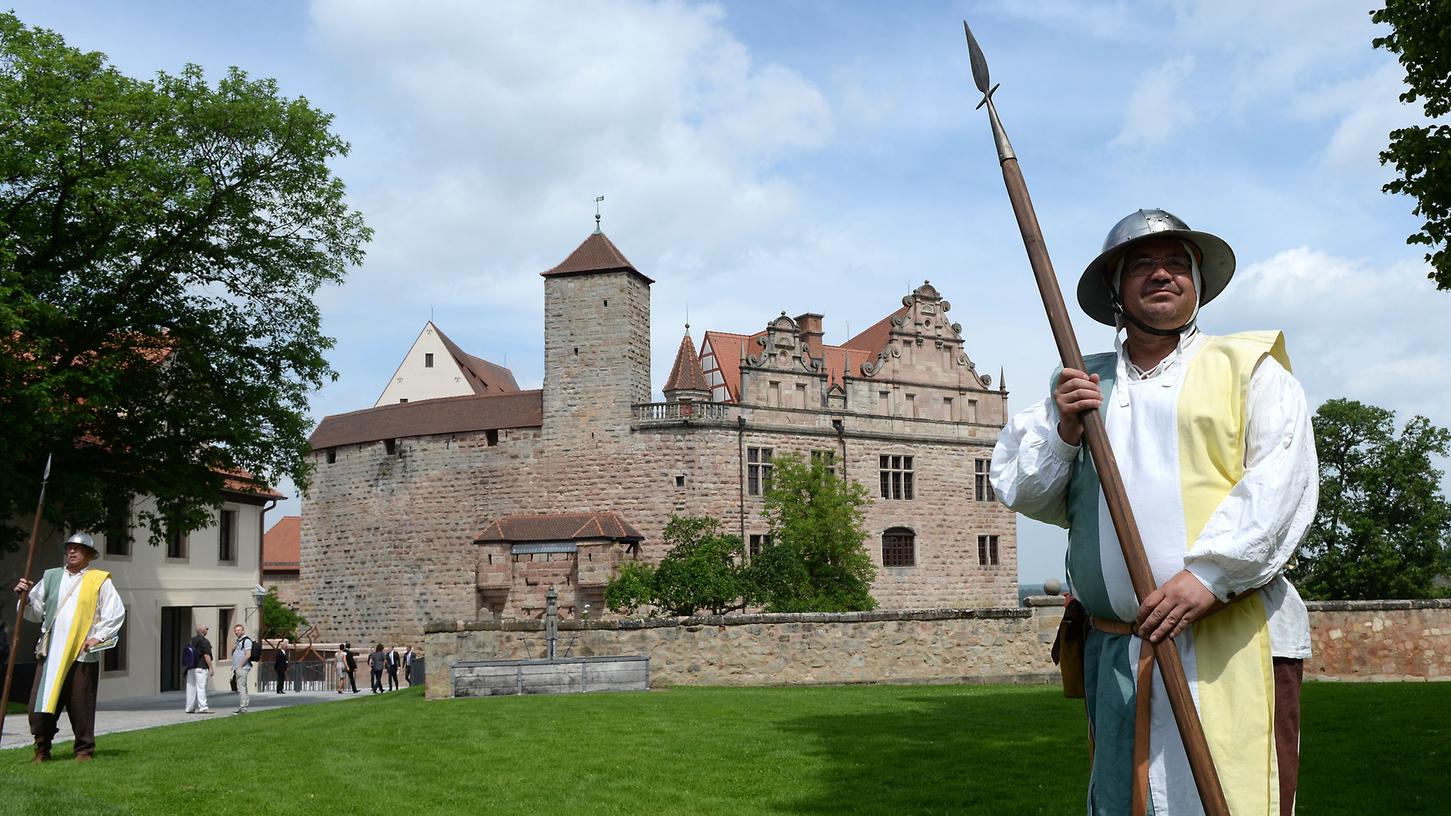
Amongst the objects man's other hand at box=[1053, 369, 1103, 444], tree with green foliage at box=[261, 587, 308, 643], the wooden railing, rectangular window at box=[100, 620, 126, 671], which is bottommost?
tree with green foliage at box=[261, 587, 308, 643]

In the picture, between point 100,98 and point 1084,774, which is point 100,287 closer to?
point 100,98

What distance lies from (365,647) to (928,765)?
123ft

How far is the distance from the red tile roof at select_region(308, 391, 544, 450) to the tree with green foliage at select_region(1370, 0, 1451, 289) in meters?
32.6

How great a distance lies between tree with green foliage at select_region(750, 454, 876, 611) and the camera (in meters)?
36.6

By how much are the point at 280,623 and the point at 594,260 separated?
17926 millimetres

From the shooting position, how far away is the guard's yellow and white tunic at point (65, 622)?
948cm

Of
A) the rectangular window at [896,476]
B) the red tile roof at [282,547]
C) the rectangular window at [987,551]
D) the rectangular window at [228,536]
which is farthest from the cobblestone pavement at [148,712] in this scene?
the red tile roof at [282,547]

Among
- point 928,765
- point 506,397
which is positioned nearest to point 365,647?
point 506,397

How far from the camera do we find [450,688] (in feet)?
62.6

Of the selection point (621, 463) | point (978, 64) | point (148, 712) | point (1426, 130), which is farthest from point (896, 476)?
point (978, 64)

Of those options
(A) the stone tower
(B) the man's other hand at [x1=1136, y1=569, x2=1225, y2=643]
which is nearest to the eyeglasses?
(B) the man's other hand at [x1=1136, y1=569, x2=1225, y2=643]

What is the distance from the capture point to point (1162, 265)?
346 centimetres

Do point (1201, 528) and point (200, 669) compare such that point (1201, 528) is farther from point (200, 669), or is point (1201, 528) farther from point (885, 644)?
point (200, 669)

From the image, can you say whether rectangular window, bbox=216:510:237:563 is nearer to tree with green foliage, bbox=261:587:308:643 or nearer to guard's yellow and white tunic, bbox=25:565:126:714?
tree with green foliage, bbox=261:587:308:643
